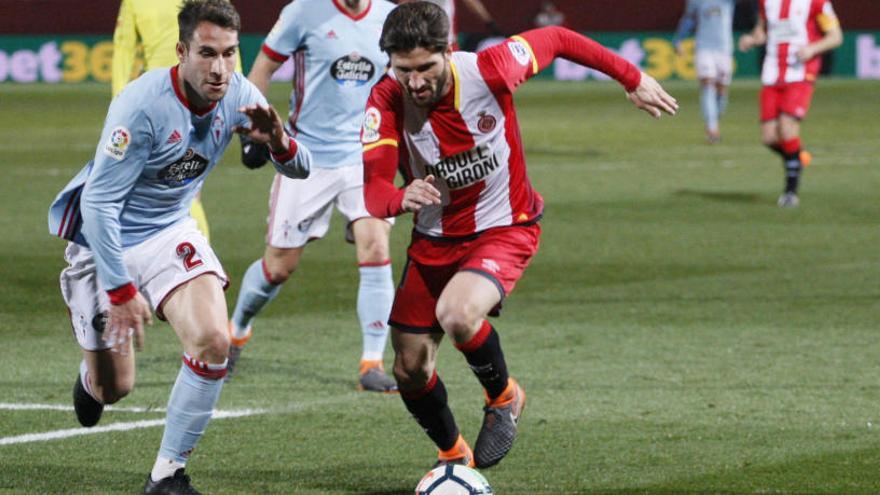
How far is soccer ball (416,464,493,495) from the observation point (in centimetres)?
546

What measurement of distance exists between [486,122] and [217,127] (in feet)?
3.35

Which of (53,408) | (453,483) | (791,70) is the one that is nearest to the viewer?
(453,483)

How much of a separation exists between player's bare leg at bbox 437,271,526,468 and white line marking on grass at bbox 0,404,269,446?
1.53 meters

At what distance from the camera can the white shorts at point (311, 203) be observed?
336 inches

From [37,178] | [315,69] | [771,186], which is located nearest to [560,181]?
[771,186]

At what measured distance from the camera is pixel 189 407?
5773mm

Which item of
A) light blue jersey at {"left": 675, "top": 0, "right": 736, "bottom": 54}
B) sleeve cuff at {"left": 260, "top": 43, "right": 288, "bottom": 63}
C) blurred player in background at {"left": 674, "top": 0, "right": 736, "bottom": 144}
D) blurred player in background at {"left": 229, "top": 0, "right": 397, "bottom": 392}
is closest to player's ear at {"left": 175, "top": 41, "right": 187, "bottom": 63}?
blurred player in background at {"left": 229, "top": 0, "right": 397, "bottom": 392}

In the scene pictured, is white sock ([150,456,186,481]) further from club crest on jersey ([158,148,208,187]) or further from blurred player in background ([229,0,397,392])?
blurred player in background ([229,0,397,392])

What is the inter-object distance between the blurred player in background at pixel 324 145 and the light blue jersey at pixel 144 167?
84.6 inches

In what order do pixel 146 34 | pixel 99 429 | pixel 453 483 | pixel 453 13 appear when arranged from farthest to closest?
pixel 453 13 → pixel 146 34 → pixel 99 429 → pixel 453 483

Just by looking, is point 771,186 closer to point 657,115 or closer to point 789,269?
point 789,269

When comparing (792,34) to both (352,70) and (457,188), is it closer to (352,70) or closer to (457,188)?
(352,70)

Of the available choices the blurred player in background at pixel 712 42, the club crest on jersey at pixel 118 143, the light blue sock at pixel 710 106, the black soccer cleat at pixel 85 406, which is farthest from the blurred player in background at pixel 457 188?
the blurred player in background at pixel 712 42

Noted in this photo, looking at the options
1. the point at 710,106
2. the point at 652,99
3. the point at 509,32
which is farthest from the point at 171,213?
the point at 509,32
